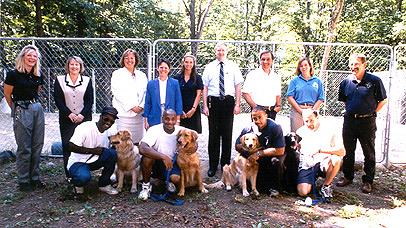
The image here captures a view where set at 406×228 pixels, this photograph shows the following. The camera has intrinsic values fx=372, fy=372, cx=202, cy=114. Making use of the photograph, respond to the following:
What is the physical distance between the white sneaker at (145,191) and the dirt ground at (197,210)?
79 mm

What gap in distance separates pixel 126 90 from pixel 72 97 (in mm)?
709

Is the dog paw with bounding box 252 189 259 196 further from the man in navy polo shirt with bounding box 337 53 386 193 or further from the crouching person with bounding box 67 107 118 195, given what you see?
the crouching person with bounding box 67 107 118 195

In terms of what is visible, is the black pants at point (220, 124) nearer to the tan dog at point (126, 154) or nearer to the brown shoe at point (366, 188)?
the tan dog at point (126, 154)

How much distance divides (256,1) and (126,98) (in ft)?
72.6

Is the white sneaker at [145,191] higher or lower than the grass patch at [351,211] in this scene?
higher

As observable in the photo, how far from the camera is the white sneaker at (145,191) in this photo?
454cm

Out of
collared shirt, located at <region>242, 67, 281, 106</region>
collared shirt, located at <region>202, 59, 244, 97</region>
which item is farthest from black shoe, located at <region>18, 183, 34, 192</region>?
collared shirt, located at <region>242, 67, 281, 106</region>

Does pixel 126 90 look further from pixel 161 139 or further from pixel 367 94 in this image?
pixel 367 94

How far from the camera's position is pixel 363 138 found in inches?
202

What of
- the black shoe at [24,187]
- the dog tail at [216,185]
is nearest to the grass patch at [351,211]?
the dog tail at [216,185]

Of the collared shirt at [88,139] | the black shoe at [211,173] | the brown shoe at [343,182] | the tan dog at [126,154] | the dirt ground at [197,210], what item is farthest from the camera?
the black shoe at [211,173]

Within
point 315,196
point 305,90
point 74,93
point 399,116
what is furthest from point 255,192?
point 399,116

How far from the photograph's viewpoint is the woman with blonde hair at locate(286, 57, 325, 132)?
5.15 meters

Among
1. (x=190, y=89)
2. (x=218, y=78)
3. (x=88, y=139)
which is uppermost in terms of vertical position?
(x=218, y=78)
